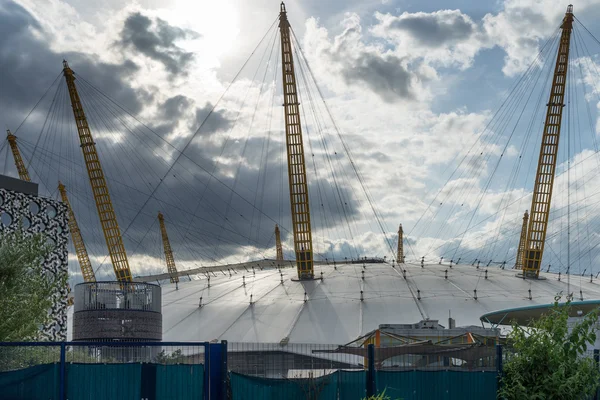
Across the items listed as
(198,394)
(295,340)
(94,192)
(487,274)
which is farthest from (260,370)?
(94,192)

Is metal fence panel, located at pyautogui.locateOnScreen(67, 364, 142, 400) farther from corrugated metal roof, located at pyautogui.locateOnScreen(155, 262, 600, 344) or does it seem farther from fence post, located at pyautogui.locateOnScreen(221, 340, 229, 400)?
corrugated metal roof, located at pyautogui.locateOnScreen(155, 262, 600, 344)

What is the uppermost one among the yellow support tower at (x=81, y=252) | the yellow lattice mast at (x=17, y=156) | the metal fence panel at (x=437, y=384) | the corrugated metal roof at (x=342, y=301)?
the yellow lattice mast at (x=17, y=156)

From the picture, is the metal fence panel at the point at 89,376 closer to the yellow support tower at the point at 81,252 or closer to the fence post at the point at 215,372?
the fence post at the point at 215,372

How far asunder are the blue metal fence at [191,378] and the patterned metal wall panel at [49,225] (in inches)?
786

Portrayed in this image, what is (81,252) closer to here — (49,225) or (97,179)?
(97,179)

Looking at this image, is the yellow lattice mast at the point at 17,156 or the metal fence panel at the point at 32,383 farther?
the yellow lattice mast at the point at 17,156

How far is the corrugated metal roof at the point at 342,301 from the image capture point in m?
58.5

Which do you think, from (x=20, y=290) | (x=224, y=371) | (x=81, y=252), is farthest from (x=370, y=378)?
(x=81, y=252)

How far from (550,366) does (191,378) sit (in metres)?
11.7

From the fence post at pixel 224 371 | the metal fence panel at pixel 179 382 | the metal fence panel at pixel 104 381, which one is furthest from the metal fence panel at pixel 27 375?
the fence post at pixel 224 371

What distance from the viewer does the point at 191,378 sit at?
2172 centimetres

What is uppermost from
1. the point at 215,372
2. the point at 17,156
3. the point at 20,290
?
the point at 17,156

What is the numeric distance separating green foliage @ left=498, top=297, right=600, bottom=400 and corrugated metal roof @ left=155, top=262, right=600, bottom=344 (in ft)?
103

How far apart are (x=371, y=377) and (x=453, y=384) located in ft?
10.4
